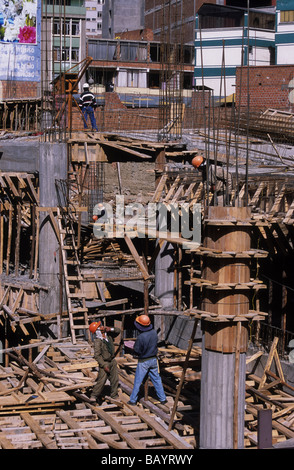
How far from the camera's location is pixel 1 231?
2417 centimetres

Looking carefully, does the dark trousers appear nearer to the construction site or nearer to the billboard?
the construction site

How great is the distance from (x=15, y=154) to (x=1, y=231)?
3.39 metres

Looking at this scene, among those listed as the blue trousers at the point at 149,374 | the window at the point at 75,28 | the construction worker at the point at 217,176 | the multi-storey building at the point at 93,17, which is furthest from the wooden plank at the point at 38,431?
the multi-storey building at the point at 93,17

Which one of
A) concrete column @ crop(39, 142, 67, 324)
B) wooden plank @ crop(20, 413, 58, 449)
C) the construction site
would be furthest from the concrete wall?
wooden plank @ crop(20, 413, 58, 449)

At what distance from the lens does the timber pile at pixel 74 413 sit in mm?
11203

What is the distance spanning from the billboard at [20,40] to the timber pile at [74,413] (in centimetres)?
2501

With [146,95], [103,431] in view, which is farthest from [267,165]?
[146,95]

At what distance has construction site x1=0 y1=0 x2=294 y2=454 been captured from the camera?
10.2 metres

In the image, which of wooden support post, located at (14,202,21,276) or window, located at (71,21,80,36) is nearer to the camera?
wooden support post, located at (14,202,21,276)

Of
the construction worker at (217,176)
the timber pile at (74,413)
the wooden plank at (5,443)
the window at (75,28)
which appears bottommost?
the timber pile at (74,413)

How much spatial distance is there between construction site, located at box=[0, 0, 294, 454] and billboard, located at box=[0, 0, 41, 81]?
1169cm

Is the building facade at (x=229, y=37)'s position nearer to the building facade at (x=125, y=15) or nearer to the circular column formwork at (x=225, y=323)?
the building facade at (x=125, y=15)

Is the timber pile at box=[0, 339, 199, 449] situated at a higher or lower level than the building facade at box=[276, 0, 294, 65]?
lower
